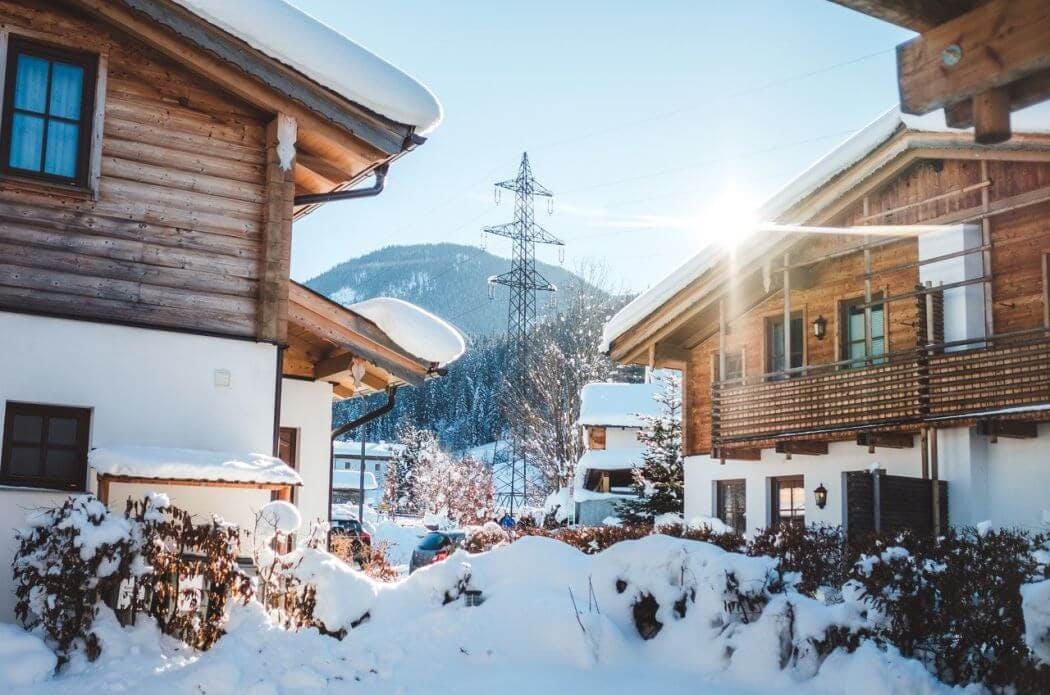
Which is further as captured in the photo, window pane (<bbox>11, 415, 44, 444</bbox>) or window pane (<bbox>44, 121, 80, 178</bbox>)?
window pane (<bbox>44, 121, 80, 178</bbox>)

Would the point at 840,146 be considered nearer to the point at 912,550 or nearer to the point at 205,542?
the point at 912,550

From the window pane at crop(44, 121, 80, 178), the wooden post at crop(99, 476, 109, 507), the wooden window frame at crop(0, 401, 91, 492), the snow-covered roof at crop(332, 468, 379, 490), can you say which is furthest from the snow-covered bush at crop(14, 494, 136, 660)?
the snow-covered roof at crop(332, 468, 379, 490)

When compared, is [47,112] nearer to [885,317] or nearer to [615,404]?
[885,317]

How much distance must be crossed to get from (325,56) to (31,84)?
9.64ft

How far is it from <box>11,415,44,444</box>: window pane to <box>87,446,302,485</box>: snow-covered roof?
2.11 feet

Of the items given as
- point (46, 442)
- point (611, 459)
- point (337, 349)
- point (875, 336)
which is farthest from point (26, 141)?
point (611, 459)

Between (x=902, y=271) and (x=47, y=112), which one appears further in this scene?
(x=902, y=271)

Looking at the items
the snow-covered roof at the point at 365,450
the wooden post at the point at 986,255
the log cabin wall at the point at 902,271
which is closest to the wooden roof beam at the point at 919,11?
the log cabin wall at the point at 902,271

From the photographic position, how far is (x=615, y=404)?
40750mm

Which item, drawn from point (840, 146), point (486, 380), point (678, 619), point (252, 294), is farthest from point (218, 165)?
point (486, 380)

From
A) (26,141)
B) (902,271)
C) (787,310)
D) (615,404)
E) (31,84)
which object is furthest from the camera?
(615,404)

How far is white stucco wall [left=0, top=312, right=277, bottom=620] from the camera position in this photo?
1002 centimetres

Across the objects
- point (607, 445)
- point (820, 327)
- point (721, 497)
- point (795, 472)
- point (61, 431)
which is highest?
point (820, 327)

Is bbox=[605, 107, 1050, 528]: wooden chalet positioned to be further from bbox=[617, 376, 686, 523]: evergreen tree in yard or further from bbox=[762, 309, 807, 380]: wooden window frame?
bbox=[617, 376, 686, 523]: evergreen tree in yard
